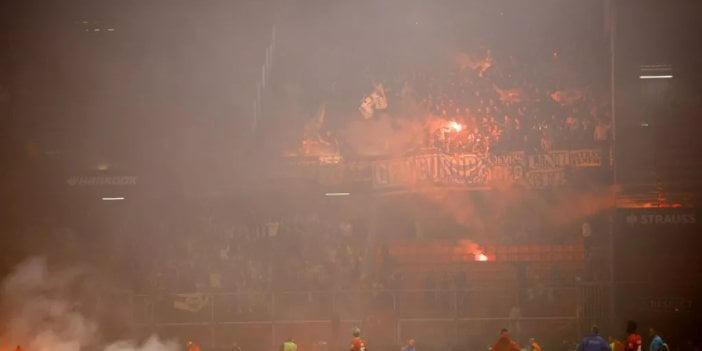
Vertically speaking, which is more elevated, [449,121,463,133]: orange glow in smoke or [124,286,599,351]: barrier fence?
[449,121,463,133]: orange glow in smoke

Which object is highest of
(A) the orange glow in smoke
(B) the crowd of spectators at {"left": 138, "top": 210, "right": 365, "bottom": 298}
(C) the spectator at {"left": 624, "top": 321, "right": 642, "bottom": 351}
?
(A) the orange glow in smoke

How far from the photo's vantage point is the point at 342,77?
81.0 feet

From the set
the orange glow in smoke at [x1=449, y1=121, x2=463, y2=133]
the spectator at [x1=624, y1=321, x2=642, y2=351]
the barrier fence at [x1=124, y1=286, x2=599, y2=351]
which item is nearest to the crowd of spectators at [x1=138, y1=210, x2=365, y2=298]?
the barrier fence at [x1=124, y1=286, x2=599, y2=351]

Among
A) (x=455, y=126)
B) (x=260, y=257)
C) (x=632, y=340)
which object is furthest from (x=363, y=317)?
(x=455, y=126)

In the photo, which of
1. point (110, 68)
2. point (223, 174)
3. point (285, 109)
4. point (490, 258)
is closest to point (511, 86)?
point (490, 258)

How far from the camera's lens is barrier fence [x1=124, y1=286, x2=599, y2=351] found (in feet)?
61.1

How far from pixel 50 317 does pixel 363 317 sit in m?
8.16

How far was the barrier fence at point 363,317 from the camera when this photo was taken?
18.6m

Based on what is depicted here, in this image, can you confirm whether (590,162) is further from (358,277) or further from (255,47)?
(255,47)

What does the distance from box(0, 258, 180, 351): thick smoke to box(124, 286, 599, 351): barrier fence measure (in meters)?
0.96

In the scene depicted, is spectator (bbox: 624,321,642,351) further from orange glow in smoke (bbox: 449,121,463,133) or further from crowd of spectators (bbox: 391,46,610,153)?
orange glow in smoke (bbox: 449,121,463,133)

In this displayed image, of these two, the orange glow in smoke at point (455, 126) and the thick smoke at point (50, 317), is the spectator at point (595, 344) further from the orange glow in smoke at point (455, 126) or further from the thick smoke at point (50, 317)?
the thick smoke at point (50, 317)

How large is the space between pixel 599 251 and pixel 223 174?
38.6ft

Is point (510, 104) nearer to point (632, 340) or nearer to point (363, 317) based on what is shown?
point (363, 317)
